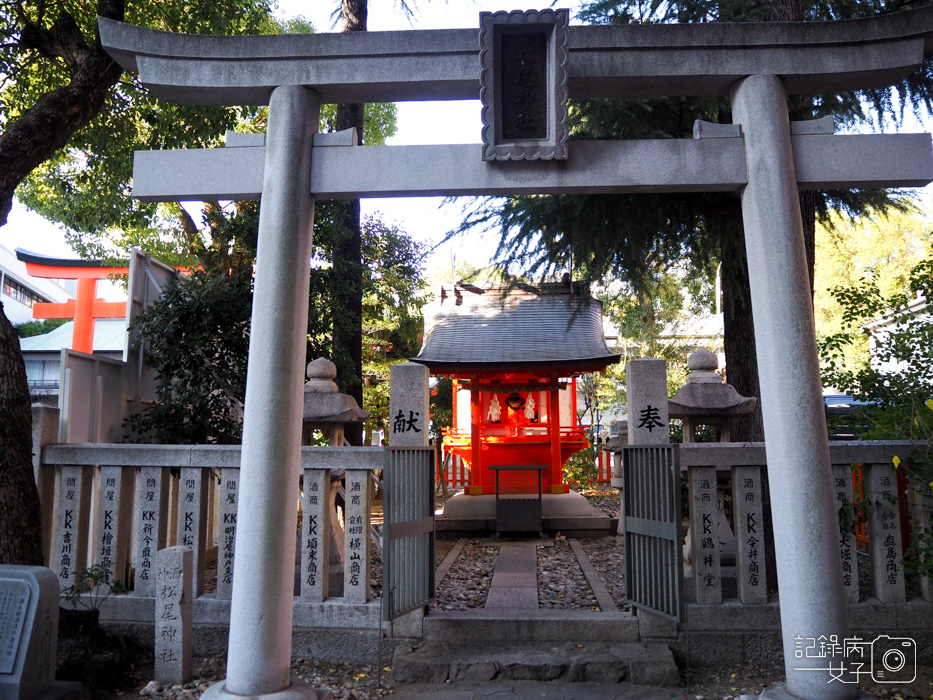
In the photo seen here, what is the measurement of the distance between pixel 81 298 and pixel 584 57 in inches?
724

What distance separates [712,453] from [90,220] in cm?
968

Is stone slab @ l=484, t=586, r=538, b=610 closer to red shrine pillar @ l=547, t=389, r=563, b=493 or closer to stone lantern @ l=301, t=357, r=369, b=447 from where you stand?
stone lantern @ l=301, t=357, r=369, b=447

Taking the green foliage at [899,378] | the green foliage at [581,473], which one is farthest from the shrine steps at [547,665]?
the green foliage at [581,473]

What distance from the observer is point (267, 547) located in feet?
13.4

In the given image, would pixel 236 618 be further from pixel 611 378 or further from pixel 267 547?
pixel 611 378

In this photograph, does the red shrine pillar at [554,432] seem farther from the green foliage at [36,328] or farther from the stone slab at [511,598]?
the green foliage at [36,328]

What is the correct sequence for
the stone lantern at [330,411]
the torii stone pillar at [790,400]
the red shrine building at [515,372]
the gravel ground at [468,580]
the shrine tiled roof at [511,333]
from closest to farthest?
A: the torii stone pillar at [790,400] < the gravel ground at [468,580] < the stone lantern at [330,411] < the shrine tiled roof at [511,333] < the red shrine building at [515,372]

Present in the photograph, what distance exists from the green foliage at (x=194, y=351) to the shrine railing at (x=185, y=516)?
123cm

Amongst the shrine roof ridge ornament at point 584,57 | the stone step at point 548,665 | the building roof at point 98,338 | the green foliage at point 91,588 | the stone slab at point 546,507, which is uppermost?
the building roof at point 98,338

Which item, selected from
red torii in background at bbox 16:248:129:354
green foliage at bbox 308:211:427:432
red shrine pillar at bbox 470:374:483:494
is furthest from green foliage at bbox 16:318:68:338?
red shrine pillar at bbox 470:374:483:494

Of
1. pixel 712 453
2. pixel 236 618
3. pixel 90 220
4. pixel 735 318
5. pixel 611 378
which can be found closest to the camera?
pixel 236 618

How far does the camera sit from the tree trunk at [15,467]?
17.0 feet

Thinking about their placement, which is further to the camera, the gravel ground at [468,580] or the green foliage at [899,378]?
the gravel ground at [468,580]

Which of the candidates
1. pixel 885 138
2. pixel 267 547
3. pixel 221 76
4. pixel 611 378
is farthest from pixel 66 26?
pixel 611 378
